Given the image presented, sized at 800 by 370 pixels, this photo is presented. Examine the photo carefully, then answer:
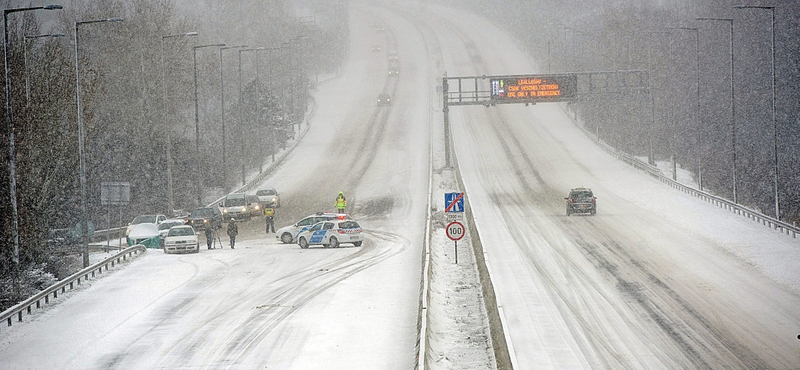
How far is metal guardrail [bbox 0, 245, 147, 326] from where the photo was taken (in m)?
22.4

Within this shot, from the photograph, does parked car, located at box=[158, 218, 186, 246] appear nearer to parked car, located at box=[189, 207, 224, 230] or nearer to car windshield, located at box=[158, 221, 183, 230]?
car windshield, located at box=[158, 221, 183, 230]

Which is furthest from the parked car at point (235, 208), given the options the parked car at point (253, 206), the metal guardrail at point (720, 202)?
the metal guardrail at point (720, 202)

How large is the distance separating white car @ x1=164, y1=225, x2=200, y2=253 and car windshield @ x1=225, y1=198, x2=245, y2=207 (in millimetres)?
13678

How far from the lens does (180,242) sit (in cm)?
3700

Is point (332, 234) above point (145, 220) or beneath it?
beneath

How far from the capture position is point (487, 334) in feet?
70.5

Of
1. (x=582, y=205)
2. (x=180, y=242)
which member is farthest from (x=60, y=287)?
(x=582, y=205)

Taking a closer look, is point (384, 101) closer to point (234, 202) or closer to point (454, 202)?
point (234, 202)

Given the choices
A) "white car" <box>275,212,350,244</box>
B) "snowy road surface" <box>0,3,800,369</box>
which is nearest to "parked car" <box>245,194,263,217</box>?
"snowy road surface" <box>0,3,800,369</box>

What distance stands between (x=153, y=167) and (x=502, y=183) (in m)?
25.1

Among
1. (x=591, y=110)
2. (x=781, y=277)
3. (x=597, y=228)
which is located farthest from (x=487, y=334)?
(x=591, y=110)

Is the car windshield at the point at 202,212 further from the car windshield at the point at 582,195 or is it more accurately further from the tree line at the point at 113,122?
the car windshield at the point at 582,195

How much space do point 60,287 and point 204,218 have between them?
2059 centimetres

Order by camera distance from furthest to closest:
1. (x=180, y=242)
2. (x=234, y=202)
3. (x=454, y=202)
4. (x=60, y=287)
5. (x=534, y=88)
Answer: (x=534, y=88) → (x=234, y=202) → (x=180, y=242) → (x=454, y=202) → (x=60, y=287)
